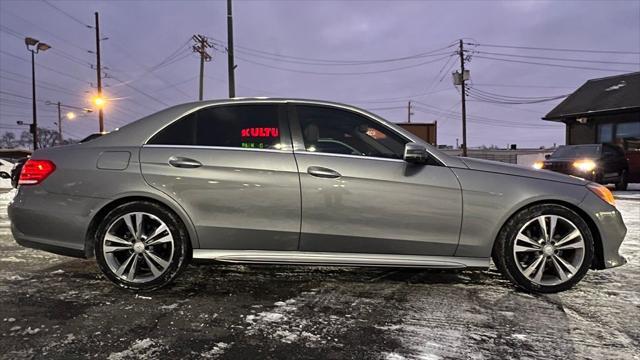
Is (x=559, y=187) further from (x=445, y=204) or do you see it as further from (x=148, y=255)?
(x=148, y=255)

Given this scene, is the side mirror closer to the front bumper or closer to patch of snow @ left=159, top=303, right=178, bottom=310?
Result: the front bumper

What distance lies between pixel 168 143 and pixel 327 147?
1.31m

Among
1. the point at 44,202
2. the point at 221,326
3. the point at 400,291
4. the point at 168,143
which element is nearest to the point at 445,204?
the point at 400,291

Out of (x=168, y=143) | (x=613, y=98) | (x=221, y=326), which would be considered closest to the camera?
(x=221, y=326)

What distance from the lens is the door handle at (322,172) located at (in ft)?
11.0

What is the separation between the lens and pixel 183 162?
11.3 ft

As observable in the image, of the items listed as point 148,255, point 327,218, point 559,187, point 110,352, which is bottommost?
point 110,352

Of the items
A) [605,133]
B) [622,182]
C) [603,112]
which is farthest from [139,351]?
[605,133]

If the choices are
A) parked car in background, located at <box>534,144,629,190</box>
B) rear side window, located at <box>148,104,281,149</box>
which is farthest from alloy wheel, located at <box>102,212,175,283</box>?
parked car in background, located at <box>534,144,629,190</box>

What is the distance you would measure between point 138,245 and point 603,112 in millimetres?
24487

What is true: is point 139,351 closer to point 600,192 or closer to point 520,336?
point 520,336

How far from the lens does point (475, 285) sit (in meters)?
3.66

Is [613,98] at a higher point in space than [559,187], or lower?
higher

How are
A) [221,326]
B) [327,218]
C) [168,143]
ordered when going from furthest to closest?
[168,143], [327,218], [221,326]
